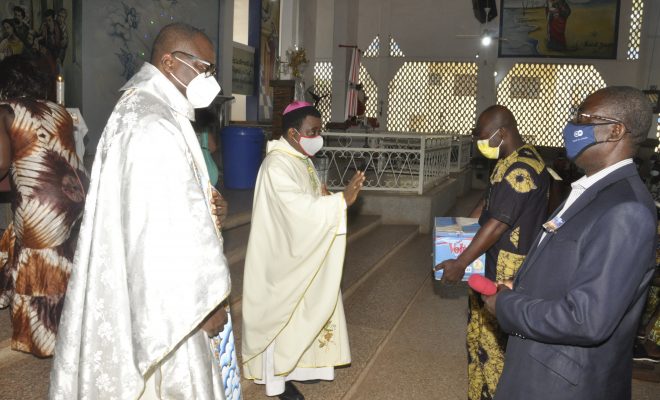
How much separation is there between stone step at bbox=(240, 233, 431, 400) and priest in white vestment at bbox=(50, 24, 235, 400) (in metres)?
1.66

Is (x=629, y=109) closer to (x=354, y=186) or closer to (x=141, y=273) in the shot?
(x=354, y=186)

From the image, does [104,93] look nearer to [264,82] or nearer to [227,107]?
[227,107]

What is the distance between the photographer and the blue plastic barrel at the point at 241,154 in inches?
315

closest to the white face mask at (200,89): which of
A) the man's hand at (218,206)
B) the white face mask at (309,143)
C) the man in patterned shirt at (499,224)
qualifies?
the man's hand at (218,206)

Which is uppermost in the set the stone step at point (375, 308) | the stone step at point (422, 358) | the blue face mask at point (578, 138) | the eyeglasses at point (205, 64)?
the eyeglasses at point (205, 64)

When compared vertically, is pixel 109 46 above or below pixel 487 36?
below

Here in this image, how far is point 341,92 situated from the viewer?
13586 mm

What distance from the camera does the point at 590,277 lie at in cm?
156

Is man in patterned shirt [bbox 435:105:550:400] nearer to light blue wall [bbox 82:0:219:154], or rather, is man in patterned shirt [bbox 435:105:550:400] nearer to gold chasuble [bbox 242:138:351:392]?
gold chasuble [bbox 242:138:351:392]

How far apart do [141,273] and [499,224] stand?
1.82 meters

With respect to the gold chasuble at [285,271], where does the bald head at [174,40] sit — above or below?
above

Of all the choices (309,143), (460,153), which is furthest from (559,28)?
(309,143)

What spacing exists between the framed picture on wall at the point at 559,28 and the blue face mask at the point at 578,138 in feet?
51.4

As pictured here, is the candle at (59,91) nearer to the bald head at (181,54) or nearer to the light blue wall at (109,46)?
the bald head at (181,54)
